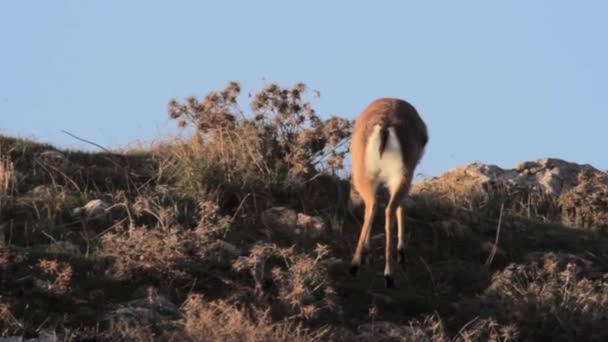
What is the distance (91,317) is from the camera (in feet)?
32.0

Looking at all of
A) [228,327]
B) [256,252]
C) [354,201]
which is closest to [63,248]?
[256,252]

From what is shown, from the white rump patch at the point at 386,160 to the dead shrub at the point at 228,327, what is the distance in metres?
2.49

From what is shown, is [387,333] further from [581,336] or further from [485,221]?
[485,221]

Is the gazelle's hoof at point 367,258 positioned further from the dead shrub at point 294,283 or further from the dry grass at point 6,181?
the dry grass at point 6,181

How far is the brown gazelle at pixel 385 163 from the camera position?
1152 cm

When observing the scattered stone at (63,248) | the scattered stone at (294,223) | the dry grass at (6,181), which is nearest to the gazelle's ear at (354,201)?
the scattered stone at (294,223)

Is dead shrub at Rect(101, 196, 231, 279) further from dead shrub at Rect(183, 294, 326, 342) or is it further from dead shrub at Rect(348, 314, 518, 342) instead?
dead shrub at Rect(348, 314, 518, 342)

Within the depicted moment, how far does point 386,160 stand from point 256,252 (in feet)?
5.70

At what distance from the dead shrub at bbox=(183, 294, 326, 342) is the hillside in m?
0.01

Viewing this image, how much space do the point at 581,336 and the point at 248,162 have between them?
417 centimetres

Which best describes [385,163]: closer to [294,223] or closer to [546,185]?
[294,223]

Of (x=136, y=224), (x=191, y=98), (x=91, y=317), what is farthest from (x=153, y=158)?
(x=91, y=317)

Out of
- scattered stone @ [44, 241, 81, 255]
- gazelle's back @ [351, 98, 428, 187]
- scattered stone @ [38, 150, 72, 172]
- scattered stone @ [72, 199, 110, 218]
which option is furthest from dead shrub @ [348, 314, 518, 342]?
scattered stone @ [38, 150, 72, 172]

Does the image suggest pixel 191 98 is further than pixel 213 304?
Yes
